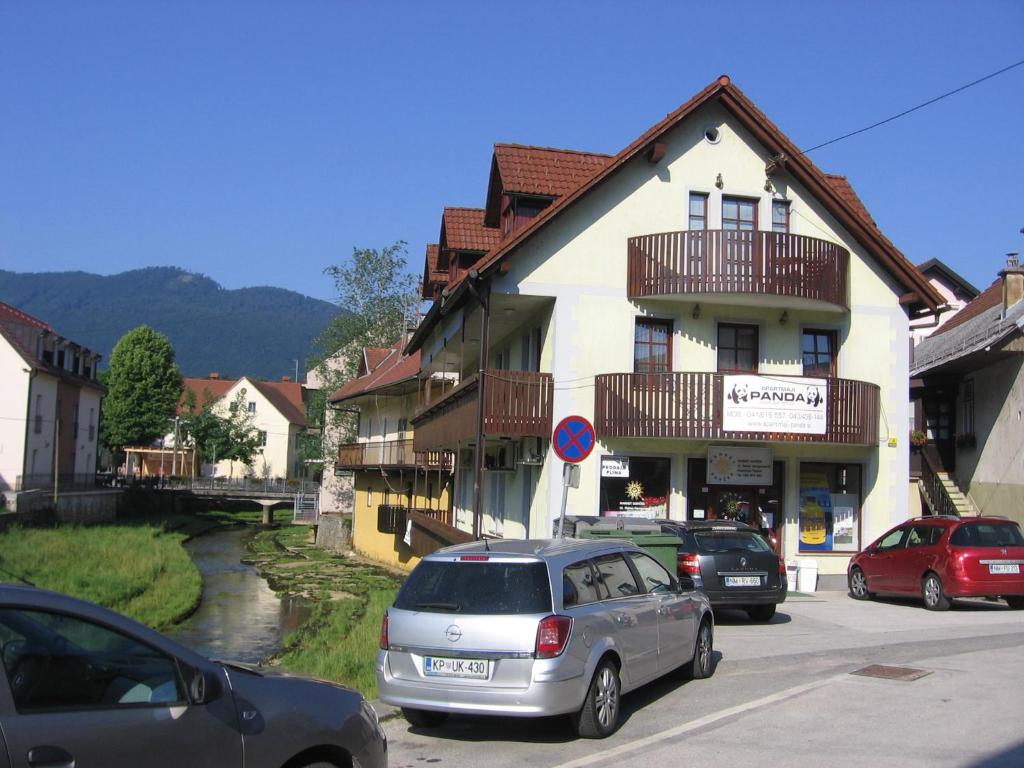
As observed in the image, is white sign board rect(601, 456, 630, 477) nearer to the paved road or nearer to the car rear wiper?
the paved road

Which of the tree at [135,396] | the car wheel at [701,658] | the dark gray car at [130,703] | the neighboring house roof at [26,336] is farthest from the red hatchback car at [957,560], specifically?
the tree at [135,396]

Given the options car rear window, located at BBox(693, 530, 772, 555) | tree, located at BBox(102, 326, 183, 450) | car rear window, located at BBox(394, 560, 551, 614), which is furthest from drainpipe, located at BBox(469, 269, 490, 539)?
tree, located at BBox(102, 326, 183, 450)

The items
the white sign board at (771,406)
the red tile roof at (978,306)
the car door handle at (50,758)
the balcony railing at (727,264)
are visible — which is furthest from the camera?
the red tile roof at (978,306)

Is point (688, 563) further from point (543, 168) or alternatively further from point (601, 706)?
point (543, 168)

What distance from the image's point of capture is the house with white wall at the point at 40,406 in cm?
5444

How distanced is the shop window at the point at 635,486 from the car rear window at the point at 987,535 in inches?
269

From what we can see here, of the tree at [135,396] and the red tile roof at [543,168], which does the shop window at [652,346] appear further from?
the tree at [135,396]

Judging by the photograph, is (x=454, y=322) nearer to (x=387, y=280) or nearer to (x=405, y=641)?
(x=405, y=641)

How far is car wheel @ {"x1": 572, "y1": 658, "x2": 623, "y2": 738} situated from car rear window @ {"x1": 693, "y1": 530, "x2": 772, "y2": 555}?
678 cm

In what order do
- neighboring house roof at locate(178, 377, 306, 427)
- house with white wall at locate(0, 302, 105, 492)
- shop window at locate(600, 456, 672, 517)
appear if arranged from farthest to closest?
neighboring house roof at locate(178, 377, 306, 427)
house with white wall at locate(0, 302, 105, 492)
shop window at locate(600, 456, 672, 517)

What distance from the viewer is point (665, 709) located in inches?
375

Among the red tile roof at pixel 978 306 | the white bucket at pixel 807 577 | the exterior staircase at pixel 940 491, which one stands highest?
the red tile roof at pixel 978 306

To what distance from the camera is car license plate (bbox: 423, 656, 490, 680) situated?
26.7 feet

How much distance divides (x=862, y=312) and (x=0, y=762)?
2282 cm
